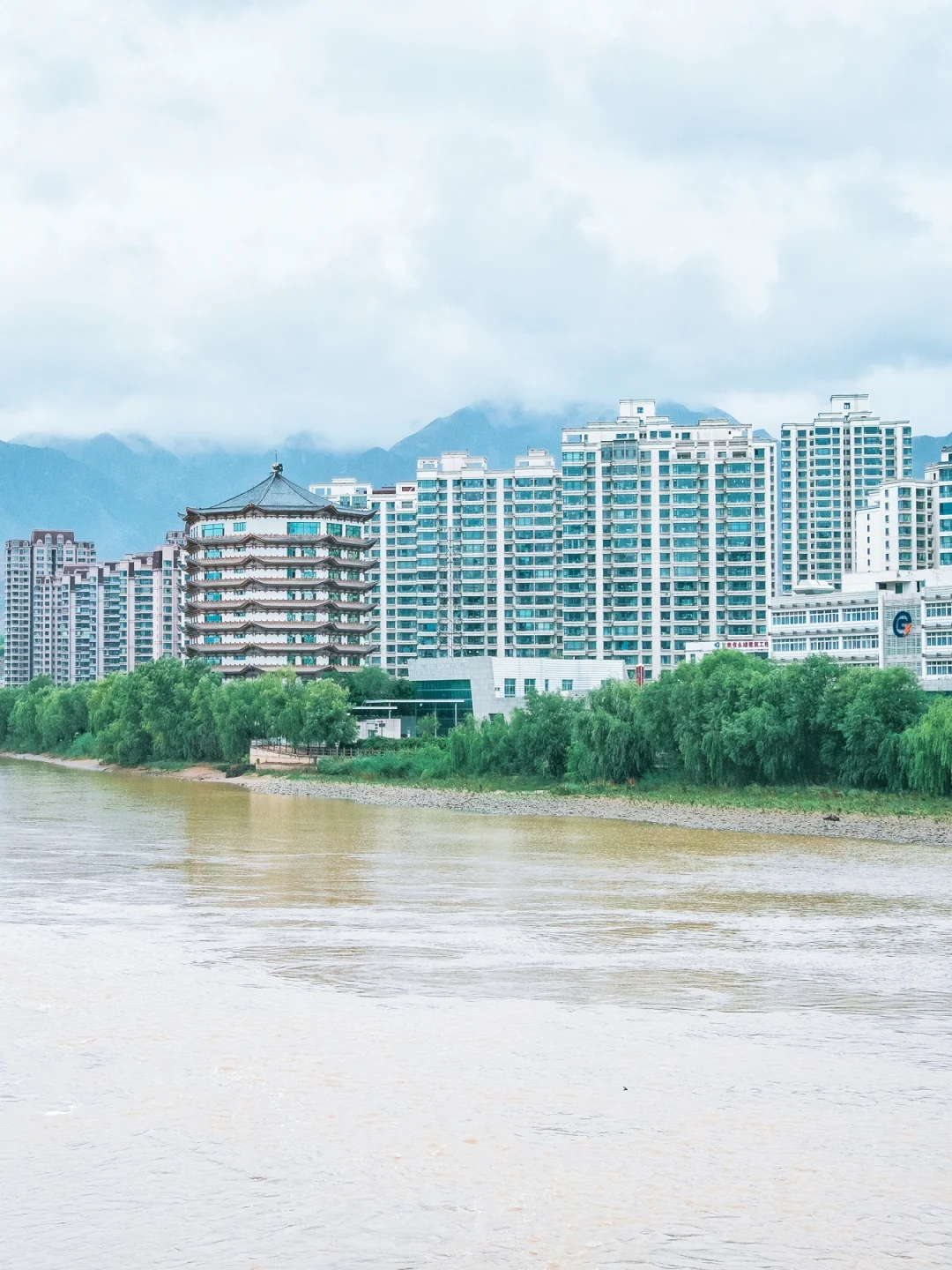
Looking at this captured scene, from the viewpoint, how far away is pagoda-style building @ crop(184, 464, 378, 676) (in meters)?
80.8

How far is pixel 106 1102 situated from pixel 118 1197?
80.4 inches

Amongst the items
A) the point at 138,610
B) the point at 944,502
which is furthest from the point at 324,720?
the point at 138,610

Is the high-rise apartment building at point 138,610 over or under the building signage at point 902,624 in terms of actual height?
over

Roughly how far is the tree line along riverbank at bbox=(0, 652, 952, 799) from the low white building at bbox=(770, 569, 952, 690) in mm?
12873

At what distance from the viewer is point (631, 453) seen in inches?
3730

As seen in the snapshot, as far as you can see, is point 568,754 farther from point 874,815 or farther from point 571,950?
point 571,950

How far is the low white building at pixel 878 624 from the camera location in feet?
190

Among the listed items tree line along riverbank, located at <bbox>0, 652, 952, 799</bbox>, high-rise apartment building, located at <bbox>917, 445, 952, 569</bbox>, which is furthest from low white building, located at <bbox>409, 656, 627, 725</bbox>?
high-rise apartment building, located at <bbox>917, 445, 952, 569</bbox>

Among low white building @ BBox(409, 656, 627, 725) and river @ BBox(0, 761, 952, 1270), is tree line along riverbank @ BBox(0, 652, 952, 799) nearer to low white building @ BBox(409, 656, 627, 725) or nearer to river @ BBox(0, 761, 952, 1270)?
low white building @ BBox(409, 656, 627, 725)

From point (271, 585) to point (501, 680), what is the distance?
1631cm

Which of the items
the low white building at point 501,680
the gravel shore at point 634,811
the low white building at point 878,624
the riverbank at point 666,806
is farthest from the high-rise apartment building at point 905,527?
the gravel shore at point 634,811

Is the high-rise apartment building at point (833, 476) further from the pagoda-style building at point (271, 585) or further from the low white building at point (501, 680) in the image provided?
the low white building at point (501, 680)

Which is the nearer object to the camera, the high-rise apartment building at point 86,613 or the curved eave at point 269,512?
the curved eave at point 269,512

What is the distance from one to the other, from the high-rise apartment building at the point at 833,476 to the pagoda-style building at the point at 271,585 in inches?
1915
